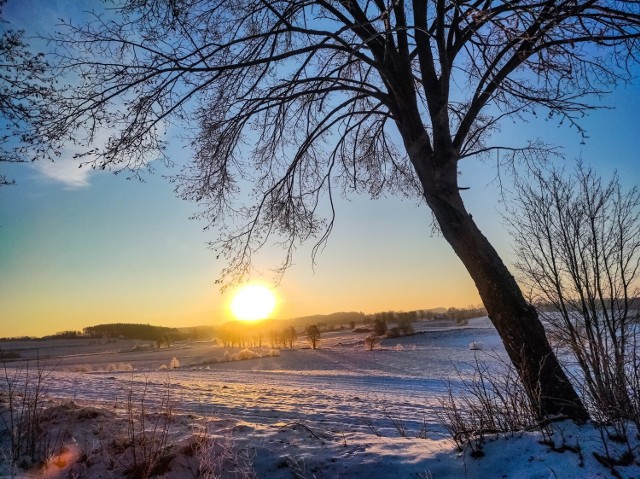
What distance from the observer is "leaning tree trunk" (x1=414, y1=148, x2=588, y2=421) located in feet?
10.5

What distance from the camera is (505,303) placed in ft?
11.8

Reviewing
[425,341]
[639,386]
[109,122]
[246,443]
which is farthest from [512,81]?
[425,341]

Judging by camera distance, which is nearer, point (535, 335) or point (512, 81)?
point (535, 335)

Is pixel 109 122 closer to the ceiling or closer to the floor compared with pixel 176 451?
closer to the ceiling

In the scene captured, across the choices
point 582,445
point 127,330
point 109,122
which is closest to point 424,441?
point 582,445

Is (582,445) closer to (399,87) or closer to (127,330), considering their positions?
(399,87)

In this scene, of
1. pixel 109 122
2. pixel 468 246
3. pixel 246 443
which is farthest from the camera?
pixel 109 122

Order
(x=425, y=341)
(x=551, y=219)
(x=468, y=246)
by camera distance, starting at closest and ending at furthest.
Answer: (x=468, y=246) < (x=551, y=219) < (x=425, y=341)

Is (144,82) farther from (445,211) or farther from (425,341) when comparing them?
(425,341)

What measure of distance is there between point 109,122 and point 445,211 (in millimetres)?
3739

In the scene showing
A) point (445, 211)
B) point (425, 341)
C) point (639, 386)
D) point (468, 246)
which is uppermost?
point (445, 211)

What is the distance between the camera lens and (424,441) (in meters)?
3.37

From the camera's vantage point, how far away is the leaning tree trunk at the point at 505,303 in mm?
3205

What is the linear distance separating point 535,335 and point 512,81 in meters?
3.56
